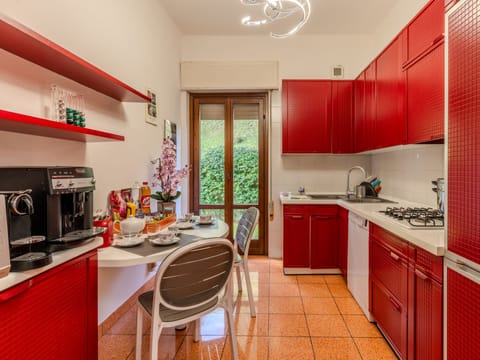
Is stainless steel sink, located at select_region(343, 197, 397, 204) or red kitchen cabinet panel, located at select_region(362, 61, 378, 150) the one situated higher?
red kitchen cabinet panel, located at select_region(362, 61, 378, 150)

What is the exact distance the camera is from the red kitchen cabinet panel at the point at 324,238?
10.3 ft

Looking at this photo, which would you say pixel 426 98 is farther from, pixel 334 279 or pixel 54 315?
pixel 54 315

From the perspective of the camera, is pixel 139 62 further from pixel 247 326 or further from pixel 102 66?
pixel 247 326

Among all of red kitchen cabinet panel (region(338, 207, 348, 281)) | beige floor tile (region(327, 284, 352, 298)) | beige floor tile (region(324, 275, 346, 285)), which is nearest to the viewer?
beige floor tile (region(327, 284, 352, 298))

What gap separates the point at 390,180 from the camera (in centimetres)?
316

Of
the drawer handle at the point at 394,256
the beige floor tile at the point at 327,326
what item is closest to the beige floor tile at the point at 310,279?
the beige floor tile at the point at 327,326

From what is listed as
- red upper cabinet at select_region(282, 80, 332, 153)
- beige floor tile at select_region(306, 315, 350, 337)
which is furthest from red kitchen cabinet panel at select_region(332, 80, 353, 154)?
beige floor tile at select_region(306, 315, 350, 337)

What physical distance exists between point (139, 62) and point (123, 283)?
1.95 m

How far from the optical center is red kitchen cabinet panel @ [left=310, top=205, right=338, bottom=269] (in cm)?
313

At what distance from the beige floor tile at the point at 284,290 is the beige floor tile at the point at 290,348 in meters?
0.71

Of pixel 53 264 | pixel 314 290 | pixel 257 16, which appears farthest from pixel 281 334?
pixel 257 16

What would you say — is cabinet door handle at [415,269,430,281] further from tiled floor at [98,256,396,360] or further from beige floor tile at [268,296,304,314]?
beige floor tile at [268,296,304,314]

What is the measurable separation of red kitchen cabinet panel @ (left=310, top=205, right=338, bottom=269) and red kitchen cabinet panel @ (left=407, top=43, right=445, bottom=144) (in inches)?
49.9

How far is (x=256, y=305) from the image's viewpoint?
252 cm
